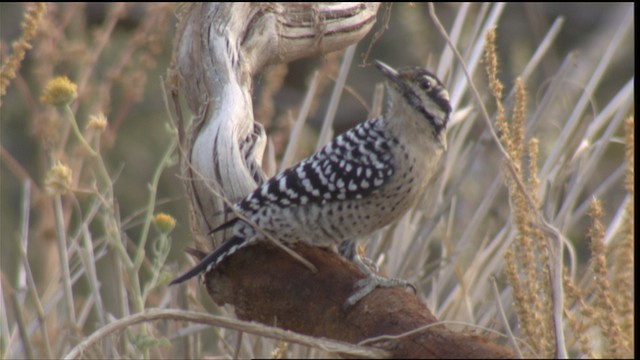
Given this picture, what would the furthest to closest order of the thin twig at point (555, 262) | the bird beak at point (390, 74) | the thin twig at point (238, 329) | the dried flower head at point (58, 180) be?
the bird beak at point (390, 74), the dried flower head at point (58, 180), the thin twig at point (238, 329), the thin twig at point (555, 262)

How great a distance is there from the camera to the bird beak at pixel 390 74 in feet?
9.11

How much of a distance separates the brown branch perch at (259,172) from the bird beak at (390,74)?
46 centimetres

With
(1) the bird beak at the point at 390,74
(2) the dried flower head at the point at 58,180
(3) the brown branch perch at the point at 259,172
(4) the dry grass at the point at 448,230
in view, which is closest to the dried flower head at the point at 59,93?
(4) the dry grass at the point at 448,230

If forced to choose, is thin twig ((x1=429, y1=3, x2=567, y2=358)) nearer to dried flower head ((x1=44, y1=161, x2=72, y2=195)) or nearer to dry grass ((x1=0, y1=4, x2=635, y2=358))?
dry grass ((x1=0, y1=4, x2=635, y2=358))

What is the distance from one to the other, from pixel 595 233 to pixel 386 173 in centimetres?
118

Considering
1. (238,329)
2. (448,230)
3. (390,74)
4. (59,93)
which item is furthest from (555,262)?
(448,230)

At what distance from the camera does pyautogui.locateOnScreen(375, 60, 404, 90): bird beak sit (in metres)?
2.78

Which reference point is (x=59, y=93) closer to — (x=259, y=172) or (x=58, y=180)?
(x=58, y=180)

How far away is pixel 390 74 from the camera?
282 cm

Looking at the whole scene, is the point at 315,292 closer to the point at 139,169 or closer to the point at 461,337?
the point at 461,337

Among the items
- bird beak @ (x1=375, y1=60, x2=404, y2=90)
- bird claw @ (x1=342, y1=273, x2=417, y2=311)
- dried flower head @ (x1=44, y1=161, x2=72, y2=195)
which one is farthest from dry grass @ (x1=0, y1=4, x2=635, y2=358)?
bird beak @ (x1=375, y1=60, x2=404, y2=90)

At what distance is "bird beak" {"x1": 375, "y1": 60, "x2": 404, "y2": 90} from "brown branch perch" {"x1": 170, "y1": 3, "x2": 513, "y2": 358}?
1.52ft

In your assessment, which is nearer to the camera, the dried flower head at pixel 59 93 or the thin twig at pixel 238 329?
the thin twig at pixel 238 329

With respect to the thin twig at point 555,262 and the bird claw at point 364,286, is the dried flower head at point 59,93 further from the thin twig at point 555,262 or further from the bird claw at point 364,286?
the thin twig at point 555,262
